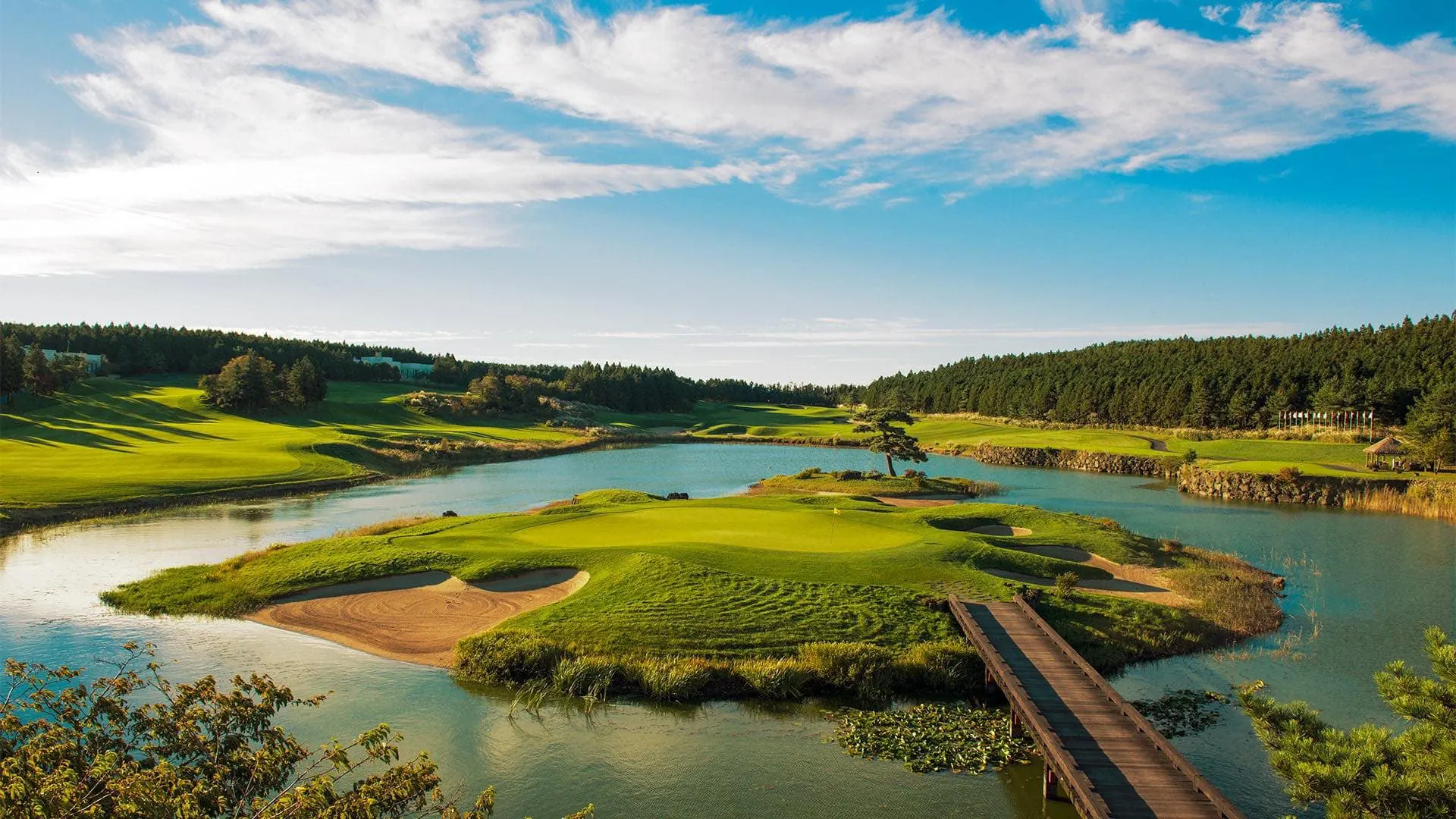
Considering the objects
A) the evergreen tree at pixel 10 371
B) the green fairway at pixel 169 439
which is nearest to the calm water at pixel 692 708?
the green fairway at pixel 169 439

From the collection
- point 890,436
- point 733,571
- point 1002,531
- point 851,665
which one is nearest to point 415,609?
point 733,571

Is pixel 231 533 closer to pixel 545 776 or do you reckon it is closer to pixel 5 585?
pixel 5 585

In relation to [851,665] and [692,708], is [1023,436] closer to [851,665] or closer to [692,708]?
[851,665]

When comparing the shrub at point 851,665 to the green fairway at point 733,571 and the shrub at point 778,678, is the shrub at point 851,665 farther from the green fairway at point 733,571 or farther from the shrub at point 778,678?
the green fairway at point 733,571

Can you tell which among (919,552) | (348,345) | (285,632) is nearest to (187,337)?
(348,345)

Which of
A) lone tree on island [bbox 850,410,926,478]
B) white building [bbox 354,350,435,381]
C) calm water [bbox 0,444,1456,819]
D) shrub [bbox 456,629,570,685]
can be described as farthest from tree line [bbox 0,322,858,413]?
shrub [bbox 456,629,570,685]
